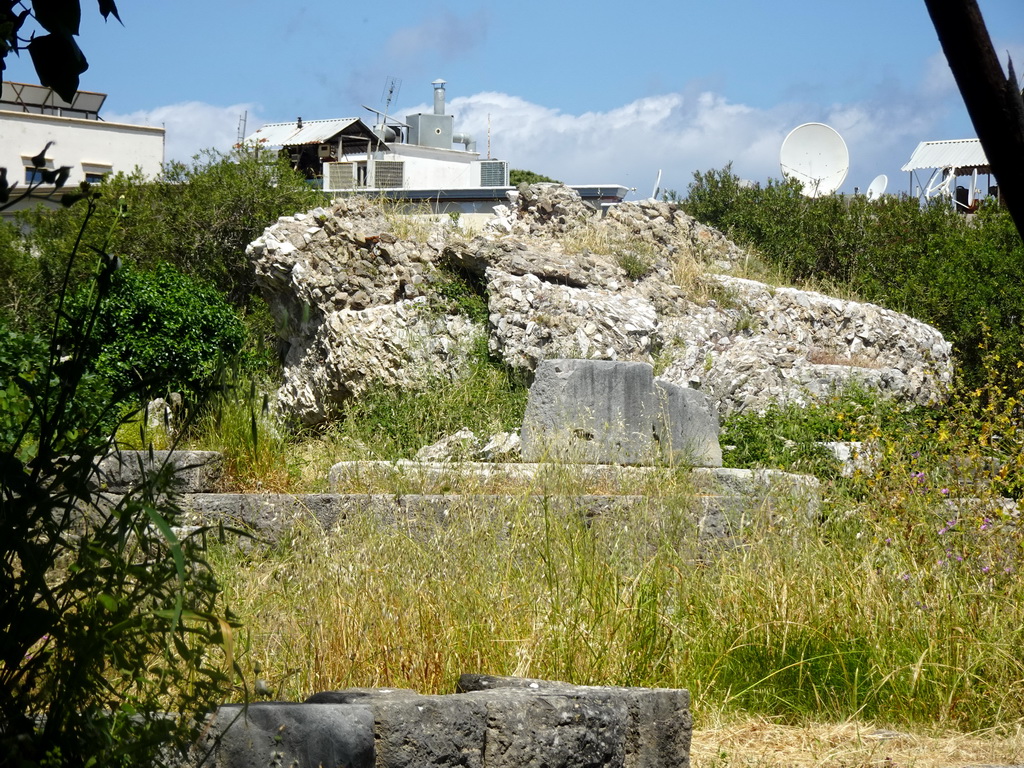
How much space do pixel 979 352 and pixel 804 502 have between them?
8537 mm

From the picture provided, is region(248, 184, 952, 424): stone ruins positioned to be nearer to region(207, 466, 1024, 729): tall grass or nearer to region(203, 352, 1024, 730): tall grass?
region(203, 352, 1024, 730): tall grass

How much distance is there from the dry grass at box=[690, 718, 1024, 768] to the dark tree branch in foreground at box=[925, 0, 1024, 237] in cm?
269

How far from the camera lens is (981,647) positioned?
4328mm

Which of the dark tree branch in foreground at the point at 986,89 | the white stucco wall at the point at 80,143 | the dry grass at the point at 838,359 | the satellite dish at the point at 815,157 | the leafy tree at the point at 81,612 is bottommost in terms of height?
the leafy tree at the point at 81,612

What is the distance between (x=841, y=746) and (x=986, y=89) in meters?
3.01

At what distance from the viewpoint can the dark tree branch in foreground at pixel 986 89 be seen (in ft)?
4.98

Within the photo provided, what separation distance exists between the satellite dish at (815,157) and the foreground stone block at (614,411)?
11313 mm

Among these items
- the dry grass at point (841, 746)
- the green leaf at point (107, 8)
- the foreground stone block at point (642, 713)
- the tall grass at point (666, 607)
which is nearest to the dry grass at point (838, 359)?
the tall grass at point (666, 607)

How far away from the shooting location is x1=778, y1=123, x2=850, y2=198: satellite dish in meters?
18.4

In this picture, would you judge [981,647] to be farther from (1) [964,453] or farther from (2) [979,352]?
(2) [979,352]

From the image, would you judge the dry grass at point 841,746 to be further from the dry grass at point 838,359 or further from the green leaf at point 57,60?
the dry grass at point 838,359

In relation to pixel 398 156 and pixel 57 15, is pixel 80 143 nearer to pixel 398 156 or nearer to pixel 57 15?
pixel 398 156

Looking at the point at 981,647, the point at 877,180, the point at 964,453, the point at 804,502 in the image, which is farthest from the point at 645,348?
the point at 877,180

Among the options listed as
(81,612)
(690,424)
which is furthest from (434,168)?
(81,612)
